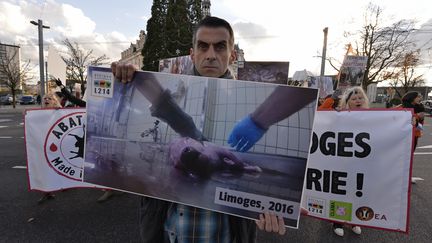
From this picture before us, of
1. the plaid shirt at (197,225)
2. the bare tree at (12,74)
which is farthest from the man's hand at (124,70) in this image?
the bare tree at (12,74)

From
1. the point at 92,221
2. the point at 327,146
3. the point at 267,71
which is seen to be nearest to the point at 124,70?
the point at 327,146

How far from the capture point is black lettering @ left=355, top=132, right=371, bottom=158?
2.42m

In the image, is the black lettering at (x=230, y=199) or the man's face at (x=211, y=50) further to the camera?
the man's face at (x=211, y=50)

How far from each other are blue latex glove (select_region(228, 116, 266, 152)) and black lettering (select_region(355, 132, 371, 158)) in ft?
5.96

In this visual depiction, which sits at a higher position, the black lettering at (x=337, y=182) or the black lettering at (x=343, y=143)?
the black lettering at (x=343, y=143)

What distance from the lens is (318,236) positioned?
3127mm

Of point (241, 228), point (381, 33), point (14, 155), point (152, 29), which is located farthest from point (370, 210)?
point (152, 29)

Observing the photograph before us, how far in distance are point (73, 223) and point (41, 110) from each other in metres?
1.80

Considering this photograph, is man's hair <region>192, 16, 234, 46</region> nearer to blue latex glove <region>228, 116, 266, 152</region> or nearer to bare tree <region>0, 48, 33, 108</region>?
blue latex glove <region>228, 116, 266, 152</region>

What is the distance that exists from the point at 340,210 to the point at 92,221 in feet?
10.3

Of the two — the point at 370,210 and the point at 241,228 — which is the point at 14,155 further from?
the point at 370,210

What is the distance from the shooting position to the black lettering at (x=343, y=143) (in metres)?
2.48

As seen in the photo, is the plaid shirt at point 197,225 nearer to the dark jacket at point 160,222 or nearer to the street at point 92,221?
the dark jacket at point 160,222

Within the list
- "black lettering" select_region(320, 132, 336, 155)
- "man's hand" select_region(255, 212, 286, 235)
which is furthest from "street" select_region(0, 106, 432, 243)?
"man's hand" select_region(255, 212, 286, 235)
